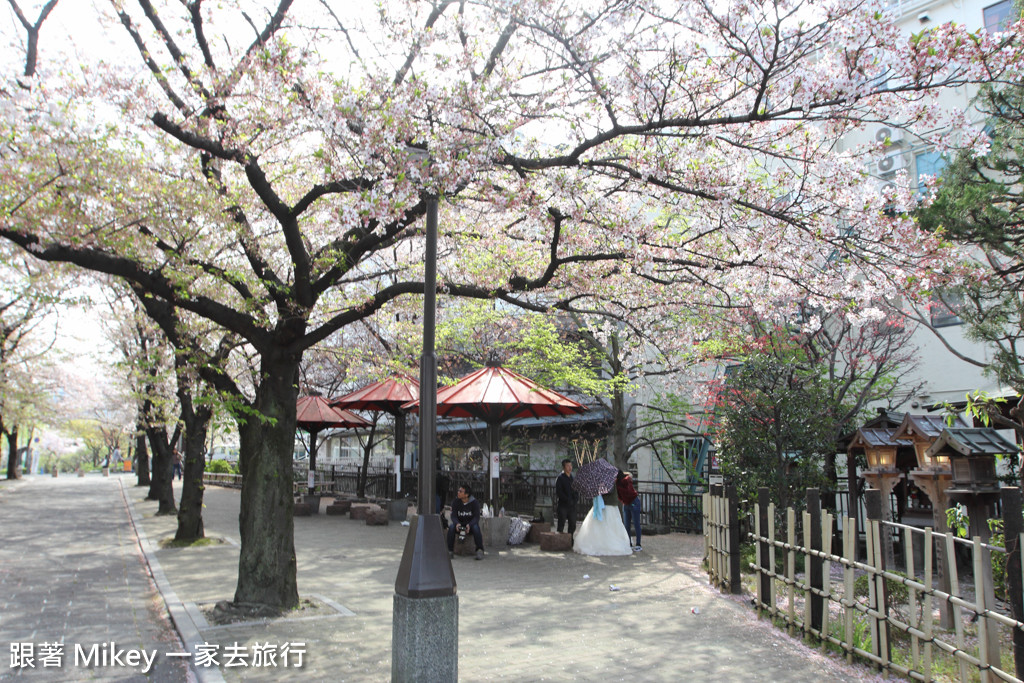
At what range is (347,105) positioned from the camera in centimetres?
739

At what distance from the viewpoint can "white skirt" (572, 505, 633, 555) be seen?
12.9m

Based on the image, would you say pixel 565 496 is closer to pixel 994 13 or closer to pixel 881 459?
pixel 881 459

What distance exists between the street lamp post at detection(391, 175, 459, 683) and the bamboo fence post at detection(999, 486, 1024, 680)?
3715 mm

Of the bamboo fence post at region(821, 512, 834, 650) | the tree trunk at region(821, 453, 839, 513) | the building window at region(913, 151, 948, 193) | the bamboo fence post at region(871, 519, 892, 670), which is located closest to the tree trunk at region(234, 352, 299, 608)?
the bamboo fence post at region(821, 512, 834, 650)

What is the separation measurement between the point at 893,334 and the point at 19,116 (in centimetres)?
1633

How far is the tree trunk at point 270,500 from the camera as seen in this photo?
8352mm

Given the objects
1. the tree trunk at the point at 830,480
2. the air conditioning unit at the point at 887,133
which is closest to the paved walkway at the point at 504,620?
the tree trunk at the point at 830,480

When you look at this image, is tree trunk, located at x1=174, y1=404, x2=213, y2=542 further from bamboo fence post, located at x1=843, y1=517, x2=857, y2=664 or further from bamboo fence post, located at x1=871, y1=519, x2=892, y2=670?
bamboo fence post, located at x1=871, y1=519, x2=892, y2=670

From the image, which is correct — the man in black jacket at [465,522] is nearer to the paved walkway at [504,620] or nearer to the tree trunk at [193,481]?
the paved walkway at [504,620]

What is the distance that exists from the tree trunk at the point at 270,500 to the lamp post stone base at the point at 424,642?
356 centimetres

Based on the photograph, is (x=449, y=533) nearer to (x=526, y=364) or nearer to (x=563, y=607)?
(x=563, y=607)

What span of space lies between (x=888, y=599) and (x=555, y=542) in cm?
776

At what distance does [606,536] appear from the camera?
510 inches

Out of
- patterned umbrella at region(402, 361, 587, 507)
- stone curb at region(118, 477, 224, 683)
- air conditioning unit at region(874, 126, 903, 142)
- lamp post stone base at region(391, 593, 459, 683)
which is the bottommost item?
stone curb at region(118, 477, 224, 683)
